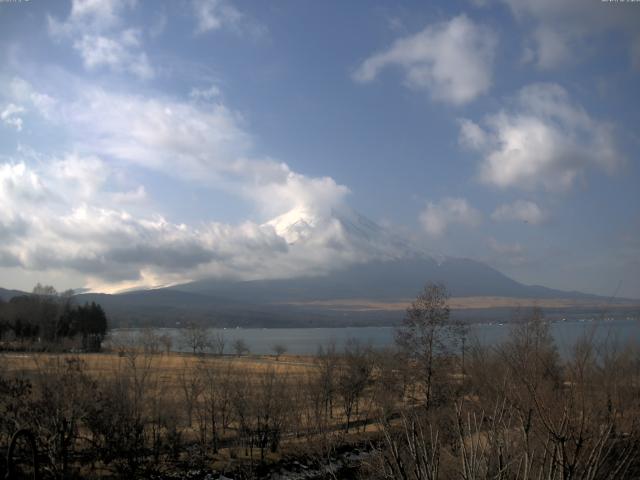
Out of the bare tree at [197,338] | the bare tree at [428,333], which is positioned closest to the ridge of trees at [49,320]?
the bare tree at [197,338]

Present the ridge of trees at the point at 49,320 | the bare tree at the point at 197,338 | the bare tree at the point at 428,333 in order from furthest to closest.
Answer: the bare tree at the point at 197,338 < the ridge of trees at the point at 49,320 < the bare tree at the point at 428,333

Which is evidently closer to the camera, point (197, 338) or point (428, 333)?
point (428, 333)

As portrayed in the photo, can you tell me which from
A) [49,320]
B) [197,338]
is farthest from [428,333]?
[197,338]

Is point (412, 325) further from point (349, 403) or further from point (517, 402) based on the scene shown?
point (517, 402)

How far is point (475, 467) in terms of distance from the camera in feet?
16.5

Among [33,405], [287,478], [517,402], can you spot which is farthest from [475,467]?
[287,478]

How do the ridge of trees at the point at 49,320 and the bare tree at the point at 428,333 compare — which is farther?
the ridge of trees at the point at 49,320

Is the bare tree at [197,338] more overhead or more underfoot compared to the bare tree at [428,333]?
more underfoot

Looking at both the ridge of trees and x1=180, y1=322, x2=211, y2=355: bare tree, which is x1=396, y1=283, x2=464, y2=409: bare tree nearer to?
the ridge of trees

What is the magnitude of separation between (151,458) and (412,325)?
56.8 ft

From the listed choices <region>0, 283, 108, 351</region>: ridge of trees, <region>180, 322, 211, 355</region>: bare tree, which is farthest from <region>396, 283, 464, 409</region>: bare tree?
<region>180, 322, 211, 355</region>: bare tree

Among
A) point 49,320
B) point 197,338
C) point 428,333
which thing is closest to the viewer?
point 428,333

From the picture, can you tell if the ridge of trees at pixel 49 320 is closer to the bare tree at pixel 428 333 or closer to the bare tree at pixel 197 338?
the bare tree at pixel 197 338

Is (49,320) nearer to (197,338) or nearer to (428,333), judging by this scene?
(197,338)
